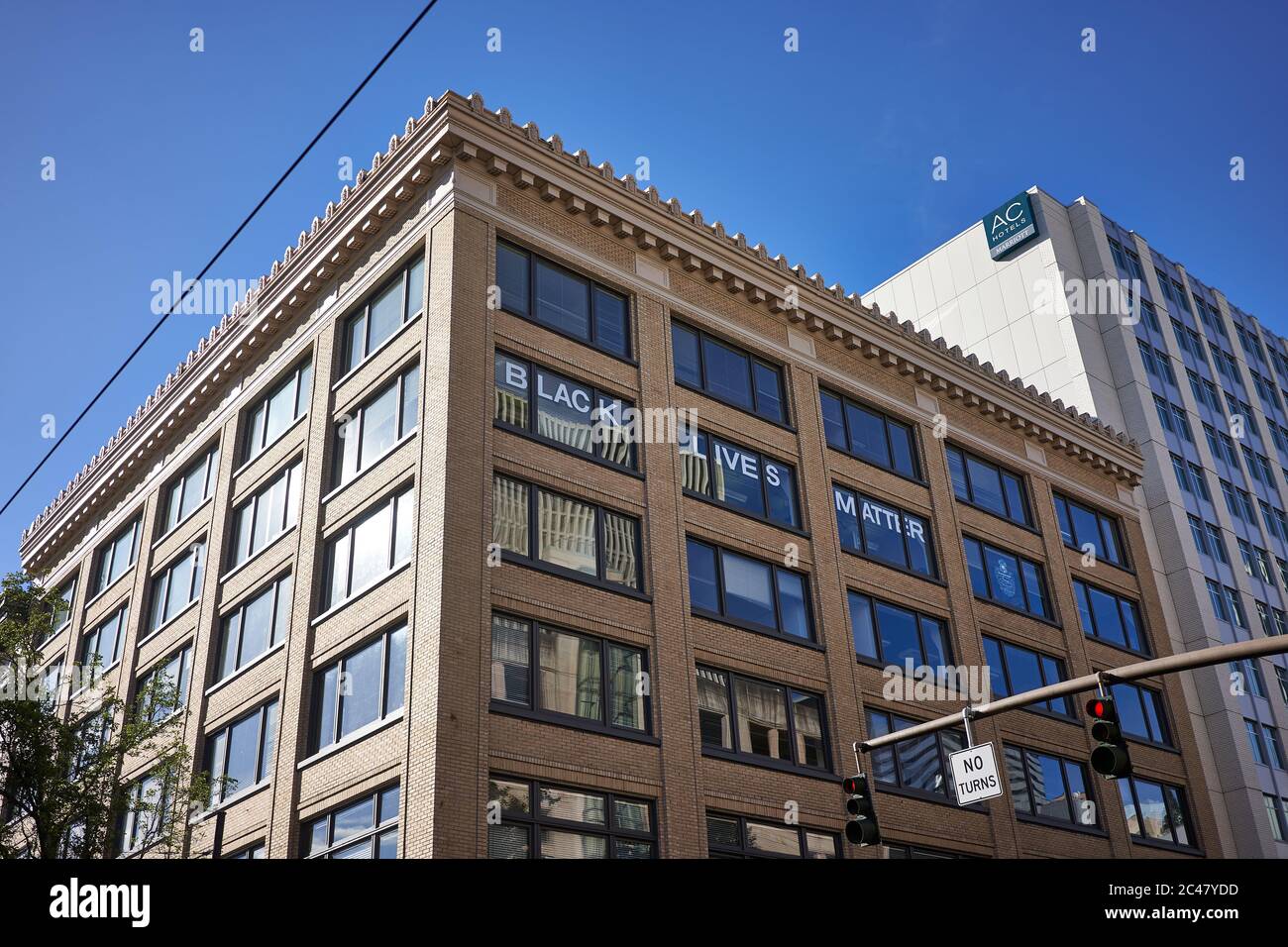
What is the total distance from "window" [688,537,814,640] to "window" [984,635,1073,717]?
7.54 meters

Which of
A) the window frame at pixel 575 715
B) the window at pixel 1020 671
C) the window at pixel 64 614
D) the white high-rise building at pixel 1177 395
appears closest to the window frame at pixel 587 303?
the window frame at pixel 575 715

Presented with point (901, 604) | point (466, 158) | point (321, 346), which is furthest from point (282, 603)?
point (901, 604)

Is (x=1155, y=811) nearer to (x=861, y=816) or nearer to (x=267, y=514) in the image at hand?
(x=861, y=816)

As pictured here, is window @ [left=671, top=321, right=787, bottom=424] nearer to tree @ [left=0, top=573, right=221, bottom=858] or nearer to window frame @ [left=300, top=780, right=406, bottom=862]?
window frame @ [left=300, top=780, right=406, bottom=862]

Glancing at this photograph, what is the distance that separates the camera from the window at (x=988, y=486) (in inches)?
1498

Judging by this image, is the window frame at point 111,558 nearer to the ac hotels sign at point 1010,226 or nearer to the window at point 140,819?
the window at point 140,819

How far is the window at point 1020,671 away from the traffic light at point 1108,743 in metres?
18.6

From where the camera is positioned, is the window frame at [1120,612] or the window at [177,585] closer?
the window at [177,585]

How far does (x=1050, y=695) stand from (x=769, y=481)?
15.4 metres

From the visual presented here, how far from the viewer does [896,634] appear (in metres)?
32.6

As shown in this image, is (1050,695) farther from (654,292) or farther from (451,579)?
(654,292)

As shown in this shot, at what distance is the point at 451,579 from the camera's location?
23578 mm

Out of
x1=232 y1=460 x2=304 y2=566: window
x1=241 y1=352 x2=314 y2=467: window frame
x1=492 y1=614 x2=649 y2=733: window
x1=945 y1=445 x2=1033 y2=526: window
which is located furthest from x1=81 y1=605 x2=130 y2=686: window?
x1=945 y1=445 x2=1033 y2=526: window

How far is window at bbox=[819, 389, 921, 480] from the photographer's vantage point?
34656 mm
